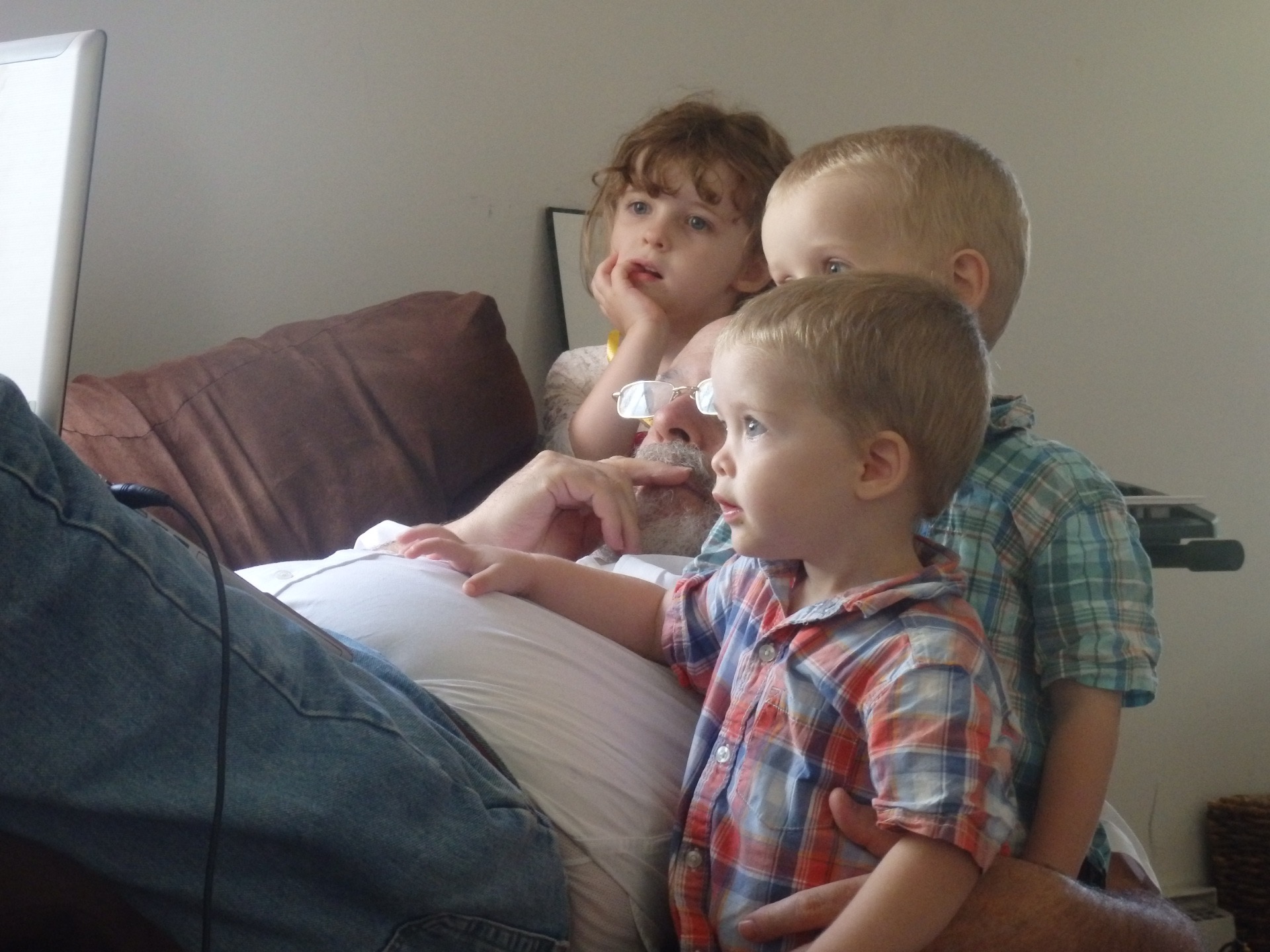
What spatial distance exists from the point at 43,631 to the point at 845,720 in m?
0.50

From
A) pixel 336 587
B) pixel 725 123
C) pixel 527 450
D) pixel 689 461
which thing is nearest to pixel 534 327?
pixel 527 450

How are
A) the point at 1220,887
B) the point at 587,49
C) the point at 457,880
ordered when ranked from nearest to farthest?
the point at 457,880
the point at 587,49
the point at 1220,887

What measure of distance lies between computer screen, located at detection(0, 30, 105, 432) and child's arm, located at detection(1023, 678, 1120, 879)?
76 cm

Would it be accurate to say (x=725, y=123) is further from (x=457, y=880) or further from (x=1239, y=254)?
(x=1239, y=254)

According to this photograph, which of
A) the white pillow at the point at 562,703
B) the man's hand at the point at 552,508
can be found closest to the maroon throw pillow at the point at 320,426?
the man's hand at the point at 552,508

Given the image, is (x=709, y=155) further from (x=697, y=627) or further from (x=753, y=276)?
(x=697, y=627)

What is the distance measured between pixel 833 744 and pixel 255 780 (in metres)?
0.39

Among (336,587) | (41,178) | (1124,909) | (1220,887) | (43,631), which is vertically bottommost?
(1220,887)

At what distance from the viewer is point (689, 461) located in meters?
1.34

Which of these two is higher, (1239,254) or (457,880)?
(1239,254)

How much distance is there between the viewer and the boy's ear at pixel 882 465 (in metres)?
0.82

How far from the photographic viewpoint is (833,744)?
2.67ft

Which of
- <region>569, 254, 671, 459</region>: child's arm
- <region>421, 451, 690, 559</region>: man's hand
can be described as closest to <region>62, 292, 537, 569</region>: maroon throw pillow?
<region>569, 254, 671, 459</region>: child's arm

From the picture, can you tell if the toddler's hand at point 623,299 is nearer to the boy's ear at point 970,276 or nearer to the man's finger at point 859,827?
the boy's ear at point 970,276
